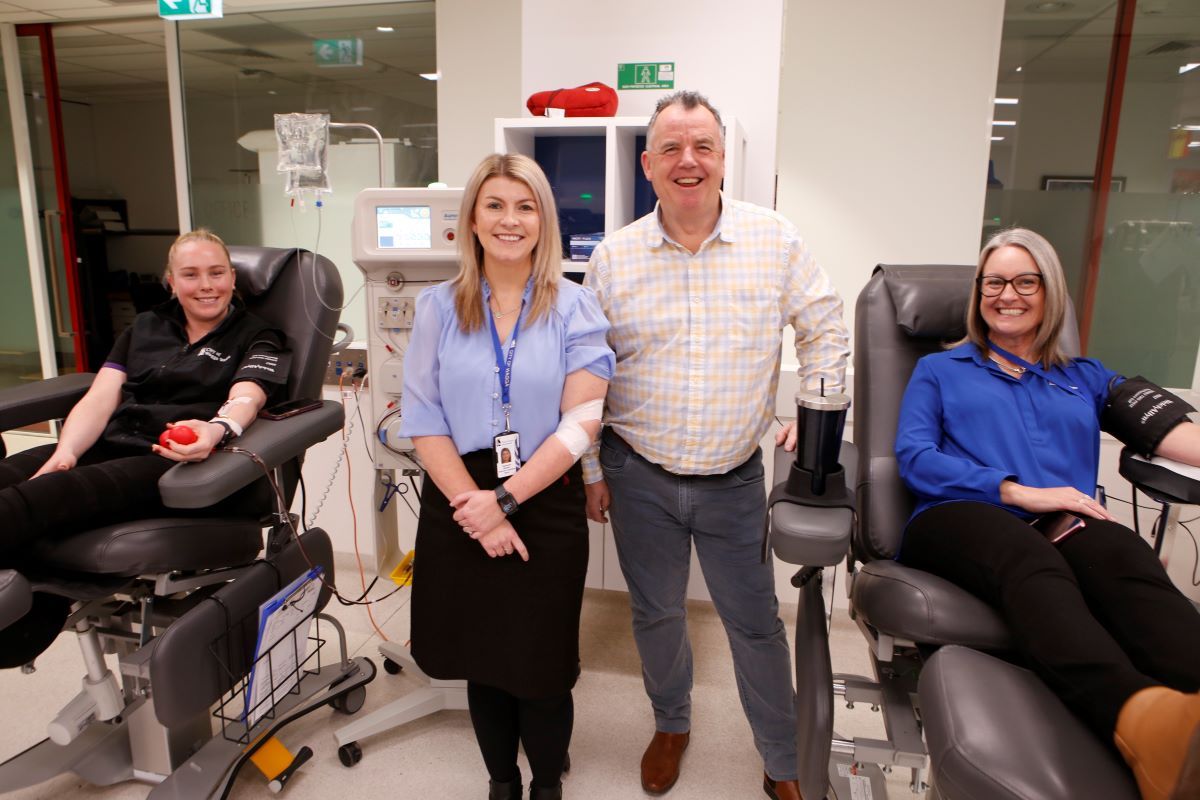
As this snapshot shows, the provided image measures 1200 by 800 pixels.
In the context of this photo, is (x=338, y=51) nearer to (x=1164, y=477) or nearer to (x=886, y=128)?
(x=886, y=128)

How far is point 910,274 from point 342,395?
1.87 m

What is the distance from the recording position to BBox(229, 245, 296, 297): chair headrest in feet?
6.72

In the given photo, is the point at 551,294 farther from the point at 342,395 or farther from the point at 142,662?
the point at 342,395

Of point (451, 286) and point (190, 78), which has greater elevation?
point (190, 78)

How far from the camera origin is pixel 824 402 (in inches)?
53.3

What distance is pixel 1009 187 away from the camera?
326cm

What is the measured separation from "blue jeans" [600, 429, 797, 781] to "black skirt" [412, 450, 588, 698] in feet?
0.58

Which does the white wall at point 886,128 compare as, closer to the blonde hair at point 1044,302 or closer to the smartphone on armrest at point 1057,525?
the blonde hair at point 1044,302

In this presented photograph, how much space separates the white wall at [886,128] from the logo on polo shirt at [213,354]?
2163 mm

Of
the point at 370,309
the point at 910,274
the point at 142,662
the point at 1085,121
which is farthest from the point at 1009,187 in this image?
the point at 142,662

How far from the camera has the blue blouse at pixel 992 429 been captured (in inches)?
60.4

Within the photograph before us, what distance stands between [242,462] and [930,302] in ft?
4.98

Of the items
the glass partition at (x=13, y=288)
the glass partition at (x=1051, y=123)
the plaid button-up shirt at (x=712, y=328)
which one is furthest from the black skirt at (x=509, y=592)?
the glass partition at (x=13, y=288)

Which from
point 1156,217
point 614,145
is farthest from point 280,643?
point 1156,217
